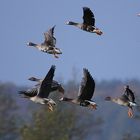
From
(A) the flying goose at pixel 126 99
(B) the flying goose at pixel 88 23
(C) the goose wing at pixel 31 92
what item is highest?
(B) the flying goose at pixel 88 23

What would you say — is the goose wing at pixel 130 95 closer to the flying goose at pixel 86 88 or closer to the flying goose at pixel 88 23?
the flying goose at pixel 86 88

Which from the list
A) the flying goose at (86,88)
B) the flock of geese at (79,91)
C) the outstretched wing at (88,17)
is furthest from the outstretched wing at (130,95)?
the outstretched wing at (88,17)

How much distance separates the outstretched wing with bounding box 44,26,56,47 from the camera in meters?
20.2

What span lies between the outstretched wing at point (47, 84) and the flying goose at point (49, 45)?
841 mm

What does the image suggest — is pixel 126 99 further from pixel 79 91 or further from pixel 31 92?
pixel 31 92

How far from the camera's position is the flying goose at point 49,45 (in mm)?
19272

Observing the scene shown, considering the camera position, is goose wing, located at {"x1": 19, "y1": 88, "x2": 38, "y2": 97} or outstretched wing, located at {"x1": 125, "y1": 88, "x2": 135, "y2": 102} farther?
outstretched wing, located at {"x1": 125, "y1": 88, "x2": 135, "y2": 102}

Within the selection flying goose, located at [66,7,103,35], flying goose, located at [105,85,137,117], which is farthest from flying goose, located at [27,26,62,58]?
flying goose, located at [105,85,137,117]

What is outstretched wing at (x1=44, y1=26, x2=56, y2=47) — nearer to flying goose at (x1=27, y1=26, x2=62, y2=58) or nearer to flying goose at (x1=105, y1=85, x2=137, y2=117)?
flying goose at (x1=27, y1=26, x2=62, y2=58)

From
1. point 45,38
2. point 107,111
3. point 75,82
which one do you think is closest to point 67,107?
point 75,82

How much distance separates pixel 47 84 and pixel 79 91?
91 centimetres

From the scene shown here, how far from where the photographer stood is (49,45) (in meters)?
20.1

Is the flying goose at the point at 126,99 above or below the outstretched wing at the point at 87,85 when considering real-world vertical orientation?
below

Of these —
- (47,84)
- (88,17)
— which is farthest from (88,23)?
(47,84)
